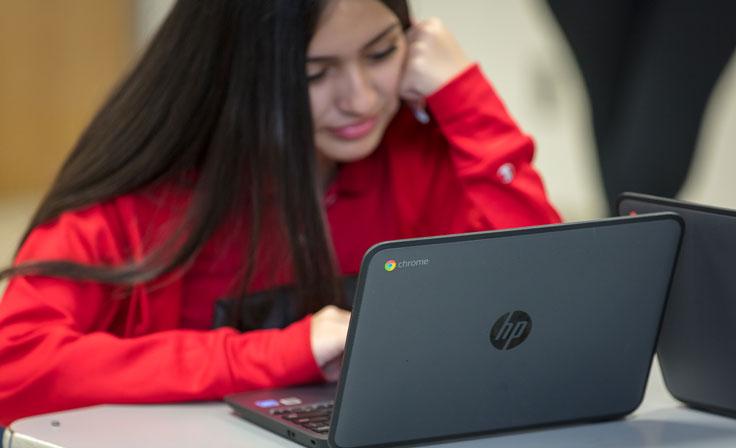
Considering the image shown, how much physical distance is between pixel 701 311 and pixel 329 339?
35 cm

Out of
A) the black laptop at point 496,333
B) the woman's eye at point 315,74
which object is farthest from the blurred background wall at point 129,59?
the black laptop at point 496,333

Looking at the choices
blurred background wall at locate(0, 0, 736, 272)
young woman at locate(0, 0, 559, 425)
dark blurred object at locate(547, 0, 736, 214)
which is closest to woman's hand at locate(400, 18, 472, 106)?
young woman at locate(0, 0, 559, 425)

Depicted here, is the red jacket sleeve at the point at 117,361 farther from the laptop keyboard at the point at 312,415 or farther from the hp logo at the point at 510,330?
the hp logo at the point at 510,330

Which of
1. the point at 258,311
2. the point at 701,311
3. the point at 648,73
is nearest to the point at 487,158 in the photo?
the point at 258,311

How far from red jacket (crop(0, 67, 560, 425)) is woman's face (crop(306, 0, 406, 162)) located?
0.11 meters

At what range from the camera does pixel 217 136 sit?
5.15 ft

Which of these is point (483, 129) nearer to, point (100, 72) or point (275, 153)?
point (275, 153)

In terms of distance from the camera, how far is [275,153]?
1.56 metres

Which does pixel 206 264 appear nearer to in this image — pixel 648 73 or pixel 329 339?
pixel 329 339

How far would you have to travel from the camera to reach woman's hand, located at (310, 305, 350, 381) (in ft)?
4.36

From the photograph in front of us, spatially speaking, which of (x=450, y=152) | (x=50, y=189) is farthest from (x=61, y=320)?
(x=450, y=152)

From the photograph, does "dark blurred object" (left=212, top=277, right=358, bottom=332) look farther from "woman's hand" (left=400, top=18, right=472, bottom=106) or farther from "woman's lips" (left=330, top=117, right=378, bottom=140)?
"woman's hand" (left=400, top=18, right=472, bottom=106)

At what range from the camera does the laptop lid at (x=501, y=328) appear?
42.7 inches

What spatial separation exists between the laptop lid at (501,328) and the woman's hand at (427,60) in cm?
58
